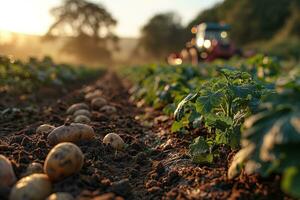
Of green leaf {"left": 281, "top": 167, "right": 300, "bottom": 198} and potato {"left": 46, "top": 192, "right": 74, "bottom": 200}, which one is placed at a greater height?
green leaf {"left": 281, "top": 167, "right": 300, "bottom": 198}

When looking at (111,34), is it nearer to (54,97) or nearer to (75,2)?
(75,2)

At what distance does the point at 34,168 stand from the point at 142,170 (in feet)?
3.73

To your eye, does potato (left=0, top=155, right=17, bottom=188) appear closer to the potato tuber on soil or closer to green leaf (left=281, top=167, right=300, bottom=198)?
green leaf (left=281, top=167, right=300, bottom=198)

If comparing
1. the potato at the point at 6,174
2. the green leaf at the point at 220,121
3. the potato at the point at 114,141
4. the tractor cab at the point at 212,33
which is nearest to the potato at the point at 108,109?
the potato at the point at 114,141

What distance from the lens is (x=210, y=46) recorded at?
22.2 meters

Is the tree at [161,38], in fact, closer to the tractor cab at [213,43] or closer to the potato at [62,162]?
the tractor cab at [213,43]

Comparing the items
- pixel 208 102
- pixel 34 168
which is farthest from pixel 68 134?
pixel 208 102

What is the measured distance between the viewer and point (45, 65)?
1114 centimetres

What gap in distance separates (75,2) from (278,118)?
227 ft

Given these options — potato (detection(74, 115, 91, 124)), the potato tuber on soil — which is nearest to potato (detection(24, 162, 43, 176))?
potato (detection(74, 115, 91, 124))

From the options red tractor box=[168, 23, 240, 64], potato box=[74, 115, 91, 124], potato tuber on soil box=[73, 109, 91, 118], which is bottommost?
potato box=[74, 115, 91, 124]

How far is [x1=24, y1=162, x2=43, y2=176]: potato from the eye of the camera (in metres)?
3.18

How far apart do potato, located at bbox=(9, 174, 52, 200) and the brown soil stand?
101 millimetres

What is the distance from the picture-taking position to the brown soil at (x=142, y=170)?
9.87 ft
